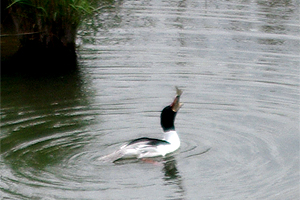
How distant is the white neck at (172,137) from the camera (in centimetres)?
890

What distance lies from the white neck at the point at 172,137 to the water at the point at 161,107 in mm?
190

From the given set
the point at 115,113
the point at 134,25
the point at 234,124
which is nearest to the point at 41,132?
the point at 115,113

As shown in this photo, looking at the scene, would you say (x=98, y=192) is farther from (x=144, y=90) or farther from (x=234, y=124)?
(x=144, y=90)

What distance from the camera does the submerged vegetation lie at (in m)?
13.0

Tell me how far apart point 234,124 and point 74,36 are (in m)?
5.00

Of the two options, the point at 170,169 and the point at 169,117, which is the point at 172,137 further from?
the point at 170,169

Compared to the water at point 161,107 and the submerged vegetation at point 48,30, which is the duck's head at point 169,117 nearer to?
the water at point 161,107

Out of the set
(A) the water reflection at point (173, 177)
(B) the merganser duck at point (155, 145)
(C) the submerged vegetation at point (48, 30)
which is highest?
(C) the submerged vegetation at point (48, 30)

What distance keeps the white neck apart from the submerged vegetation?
15.6 ft

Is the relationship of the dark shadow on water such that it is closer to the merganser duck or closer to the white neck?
the merganser duck

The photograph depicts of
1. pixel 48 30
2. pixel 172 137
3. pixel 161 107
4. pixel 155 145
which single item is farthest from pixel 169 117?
pixel 48 30

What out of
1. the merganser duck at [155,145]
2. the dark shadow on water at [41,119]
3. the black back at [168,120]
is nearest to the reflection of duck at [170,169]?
the merganser duck at [155,145]

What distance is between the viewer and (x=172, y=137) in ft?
29.3

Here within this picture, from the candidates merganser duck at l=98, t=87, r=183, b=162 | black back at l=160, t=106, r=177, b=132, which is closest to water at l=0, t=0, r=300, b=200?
merganser duck at l=98, t=87, r=183, b=162
